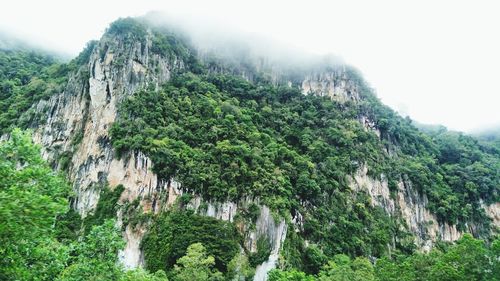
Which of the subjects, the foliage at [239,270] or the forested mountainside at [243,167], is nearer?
the foliage at [239,270]

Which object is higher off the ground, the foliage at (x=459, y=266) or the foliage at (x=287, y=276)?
the foliage at (x=459, y=266)

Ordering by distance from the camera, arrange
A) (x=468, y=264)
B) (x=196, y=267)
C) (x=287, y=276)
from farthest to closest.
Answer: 1. (x=196, y=267)
2. (x=287, y=276)
3. (x=468, y=264)

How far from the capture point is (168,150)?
149 feet

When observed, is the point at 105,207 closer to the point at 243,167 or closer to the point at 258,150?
the point at 243,167

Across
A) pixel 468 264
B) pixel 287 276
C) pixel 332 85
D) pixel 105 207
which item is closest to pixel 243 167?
pixel 105 207

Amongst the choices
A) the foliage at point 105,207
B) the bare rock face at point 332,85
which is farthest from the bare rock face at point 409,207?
the foliage at point 105,207

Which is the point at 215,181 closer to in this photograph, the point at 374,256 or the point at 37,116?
the point at 374,256

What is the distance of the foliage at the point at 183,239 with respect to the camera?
3875cm

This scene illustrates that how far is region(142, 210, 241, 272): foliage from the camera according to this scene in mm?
38750

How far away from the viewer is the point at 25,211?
8.85 meters

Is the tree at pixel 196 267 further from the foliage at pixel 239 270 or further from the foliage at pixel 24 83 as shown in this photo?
the foliage at pixel 24 83

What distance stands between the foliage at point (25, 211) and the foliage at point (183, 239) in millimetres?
28287

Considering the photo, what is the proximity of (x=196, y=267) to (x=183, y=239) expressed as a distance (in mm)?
5690

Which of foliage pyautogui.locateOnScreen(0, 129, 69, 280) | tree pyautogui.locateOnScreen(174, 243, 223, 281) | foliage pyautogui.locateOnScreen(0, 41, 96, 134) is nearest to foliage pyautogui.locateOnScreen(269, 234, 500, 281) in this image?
tree pyautogui.locateOnScreen(174, 243, 223, 281)
